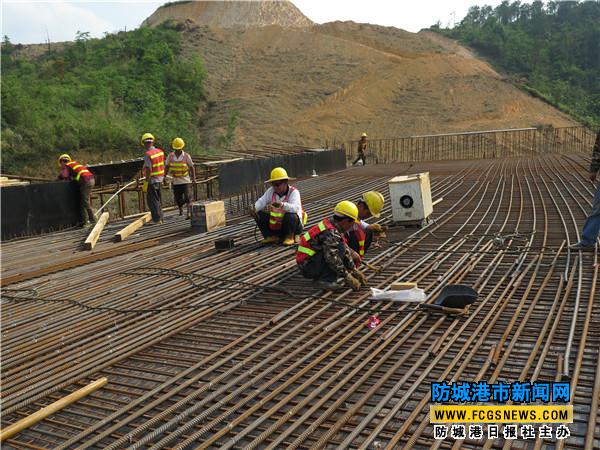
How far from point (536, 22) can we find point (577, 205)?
56.8 meters

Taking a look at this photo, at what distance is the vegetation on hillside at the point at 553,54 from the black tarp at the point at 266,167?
22.1 m

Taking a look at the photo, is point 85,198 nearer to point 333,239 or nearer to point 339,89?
point 333,239

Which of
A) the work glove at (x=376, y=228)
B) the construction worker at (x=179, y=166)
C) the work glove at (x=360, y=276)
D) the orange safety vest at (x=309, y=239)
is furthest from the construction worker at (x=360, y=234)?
the construction worker at (x=179, y=166)

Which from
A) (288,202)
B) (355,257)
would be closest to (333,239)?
(355,257)

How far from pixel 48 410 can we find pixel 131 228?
16.5 ft

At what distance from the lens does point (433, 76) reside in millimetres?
33750

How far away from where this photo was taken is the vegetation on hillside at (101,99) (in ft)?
58.7

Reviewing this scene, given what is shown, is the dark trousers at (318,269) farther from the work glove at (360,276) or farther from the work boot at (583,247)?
the work boot at (583,247)

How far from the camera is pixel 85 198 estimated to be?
8.47 meters

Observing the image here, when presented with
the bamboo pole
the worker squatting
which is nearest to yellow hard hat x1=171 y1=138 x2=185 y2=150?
the worker squatting

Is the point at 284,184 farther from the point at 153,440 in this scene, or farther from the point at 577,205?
the point at 577,205

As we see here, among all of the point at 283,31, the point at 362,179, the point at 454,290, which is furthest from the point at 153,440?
the point at 283,31

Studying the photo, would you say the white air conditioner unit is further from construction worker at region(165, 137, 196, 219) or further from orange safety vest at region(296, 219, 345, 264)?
construction worker at region(165, 137, 196, 219)

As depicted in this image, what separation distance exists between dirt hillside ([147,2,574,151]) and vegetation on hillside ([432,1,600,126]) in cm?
471
